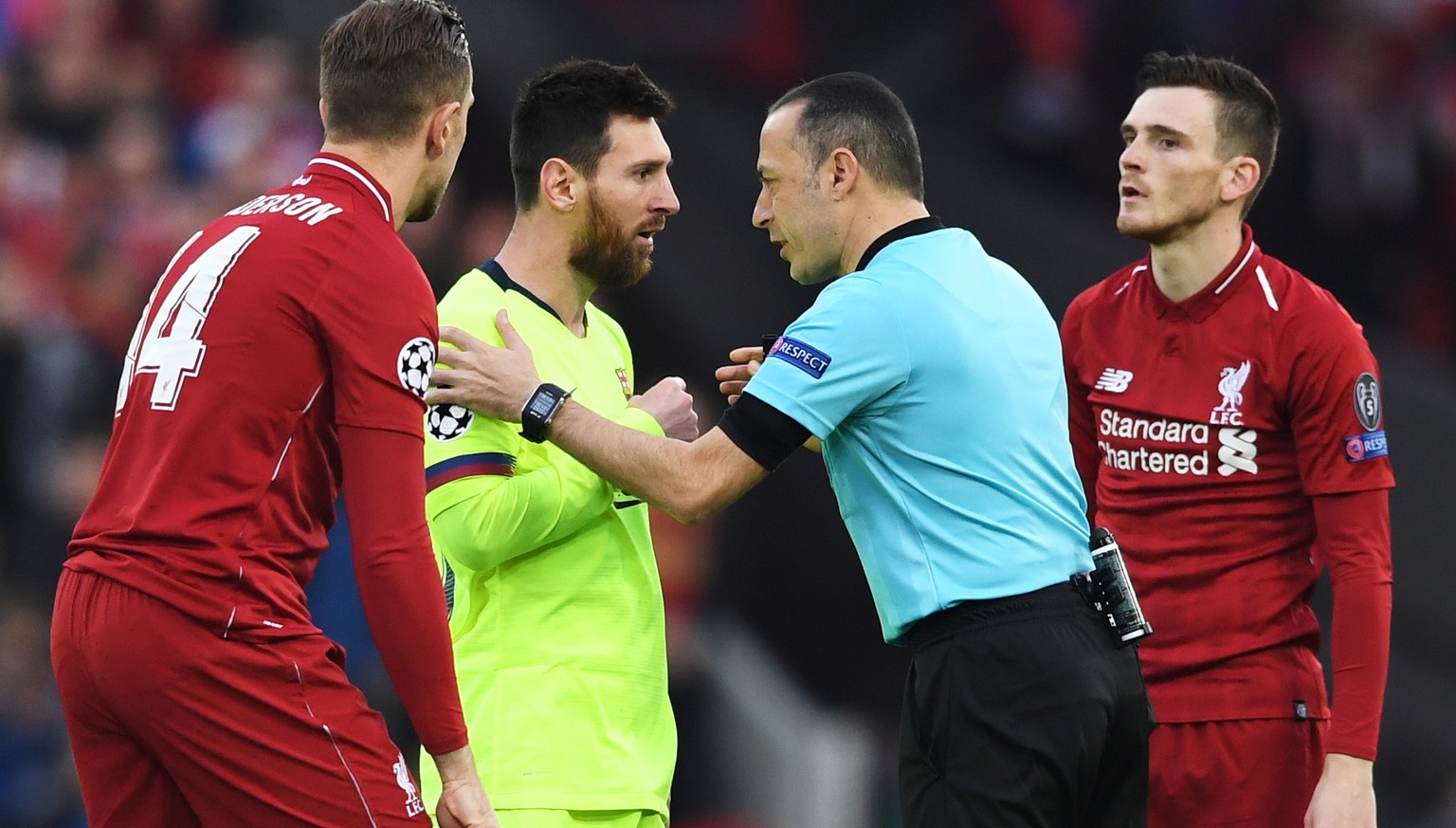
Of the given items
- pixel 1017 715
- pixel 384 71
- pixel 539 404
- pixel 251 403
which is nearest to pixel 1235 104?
pixel 1017 715

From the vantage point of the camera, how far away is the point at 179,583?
3.18 metres

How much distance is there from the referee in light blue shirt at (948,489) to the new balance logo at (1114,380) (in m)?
0.56

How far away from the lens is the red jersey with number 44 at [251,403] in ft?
10.5

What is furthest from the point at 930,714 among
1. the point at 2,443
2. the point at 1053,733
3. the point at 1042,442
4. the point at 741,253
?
the point at 741,253

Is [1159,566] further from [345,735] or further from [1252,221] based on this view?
[1252,221]

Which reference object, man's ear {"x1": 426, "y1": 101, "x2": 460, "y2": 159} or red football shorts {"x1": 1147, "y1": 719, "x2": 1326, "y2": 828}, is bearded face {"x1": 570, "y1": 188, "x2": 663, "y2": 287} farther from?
red football shorts {"x1": 1147, "y1": 719, "x2": 1326, "y2": 828}

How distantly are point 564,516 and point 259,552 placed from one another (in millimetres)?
779

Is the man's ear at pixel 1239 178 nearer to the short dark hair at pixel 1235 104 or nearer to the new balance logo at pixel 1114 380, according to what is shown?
the short dark hair at pixel 1235 104

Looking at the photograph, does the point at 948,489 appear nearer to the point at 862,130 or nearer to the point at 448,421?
the point at 862,130

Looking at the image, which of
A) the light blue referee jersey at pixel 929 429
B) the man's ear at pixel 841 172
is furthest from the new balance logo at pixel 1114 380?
the man's ear at pixel 841 172

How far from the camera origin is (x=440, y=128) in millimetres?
3590

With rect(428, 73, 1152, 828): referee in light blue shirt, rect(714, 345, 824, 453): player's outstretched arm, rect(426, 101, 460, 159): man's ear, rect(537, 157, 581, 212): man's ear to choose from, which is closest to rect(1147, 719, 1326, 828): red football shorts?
rect(428, 73, 1152, 828): referee in light blue shirt

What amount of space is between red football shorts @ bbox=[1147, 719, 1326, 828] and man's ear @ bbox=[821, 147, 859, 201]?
1.49m

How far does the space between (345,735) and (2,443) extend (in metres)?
5.27
